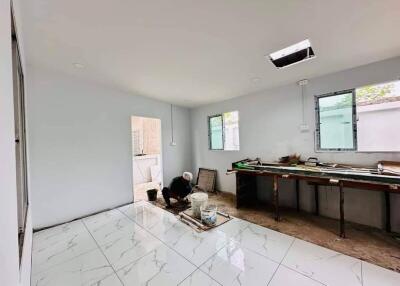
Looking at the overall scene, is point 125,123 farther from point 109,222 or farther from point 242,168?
point 242,168

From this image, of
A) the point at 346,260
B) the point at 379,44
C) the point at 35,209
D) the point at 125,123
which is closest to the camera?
the point at 346,260

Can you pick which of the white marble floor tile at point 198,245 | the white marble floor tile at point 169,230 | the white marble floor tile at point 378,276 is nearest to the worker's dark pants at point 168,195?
the white marble floor tile at point 169,230

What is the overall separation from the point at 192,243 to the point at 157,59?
2.58 metres

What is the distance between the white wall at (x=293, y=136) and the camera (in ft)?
8.63

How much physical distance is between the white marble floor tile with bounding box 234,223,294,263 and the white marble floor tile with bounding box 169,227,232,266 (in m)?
0.26

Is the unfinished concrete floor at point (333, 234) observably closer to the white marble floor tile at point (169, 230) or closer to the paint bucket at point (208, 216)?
the paint bucket at point (208, 216)

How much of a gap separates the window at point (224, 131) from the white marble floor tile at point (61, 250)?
135 inches

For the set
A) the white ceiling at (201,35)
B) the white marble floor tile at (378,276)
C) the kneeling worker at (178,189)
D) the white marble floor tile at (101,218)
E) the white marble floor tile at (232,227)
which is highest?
the white ceiling at (201,35)

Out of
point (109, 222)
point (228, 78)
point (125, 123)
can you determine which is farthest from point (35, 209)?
point (228, 78)

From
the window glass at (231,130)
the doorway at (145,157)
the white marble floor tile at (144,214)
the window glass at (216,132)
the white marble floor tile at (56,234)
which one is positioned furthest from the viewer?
the doorway at (145,157)

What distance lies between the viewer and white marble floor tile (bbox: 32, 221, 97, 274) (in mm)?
2014

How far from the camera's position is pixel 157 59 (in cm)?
241

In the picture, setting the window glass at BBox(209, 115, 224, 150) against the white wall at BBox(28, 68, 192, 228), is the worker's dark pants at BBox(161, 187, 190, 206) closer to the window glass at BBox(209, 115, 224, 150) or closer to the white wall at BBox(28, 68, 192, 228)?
the white wall at BBox(28, 68, 192, 228)

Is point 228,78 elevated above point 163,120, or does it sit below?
above
